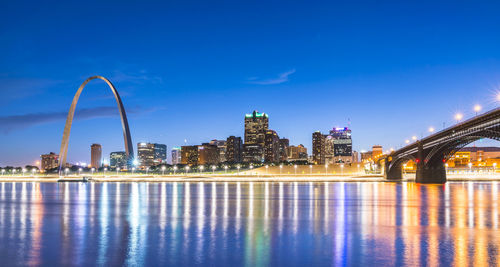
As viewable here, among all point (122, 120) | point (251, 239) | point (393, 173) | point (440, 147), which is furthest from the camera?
point (393, 173)

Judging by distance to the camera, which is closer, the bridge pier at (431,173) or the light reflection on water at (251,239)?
the light reflection on water at (251,239)

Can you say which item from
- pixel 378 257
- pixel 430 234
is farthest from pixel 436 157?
pixel 378 257

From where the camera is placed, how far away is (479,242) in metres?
22.5

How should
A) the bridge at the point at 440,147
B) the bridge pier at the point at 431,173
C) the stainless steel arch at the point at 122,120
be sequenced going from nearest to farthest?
the bridge at the point at 440,147, the bridge pier at the point at 431,173, the stainless steel arch at the point at 122,120

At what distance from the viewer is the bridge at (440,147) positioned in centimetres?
7769

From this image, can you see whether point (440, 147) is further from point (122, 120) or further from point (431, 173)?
point (122, 120)

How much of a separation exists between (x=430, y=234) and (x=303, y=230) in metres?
7.02

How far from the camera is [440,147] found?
354ft

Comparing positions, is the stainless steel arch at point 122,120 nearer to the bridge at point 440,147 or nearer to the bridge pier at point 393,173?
the bridge at point 440,147

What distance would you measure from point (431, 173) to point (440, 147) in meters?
15.5

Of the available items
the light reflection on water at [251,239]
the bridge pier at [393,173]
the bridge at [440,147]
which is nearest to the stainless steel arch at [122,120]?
the bridge at [440,147]

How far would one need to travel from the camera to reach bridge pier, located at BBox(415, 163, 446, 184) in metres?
121

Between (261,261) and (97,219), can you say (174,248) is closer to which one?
(261,261)

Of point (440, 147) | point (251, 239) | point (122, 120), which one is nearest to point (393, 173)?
point (440, 147)
